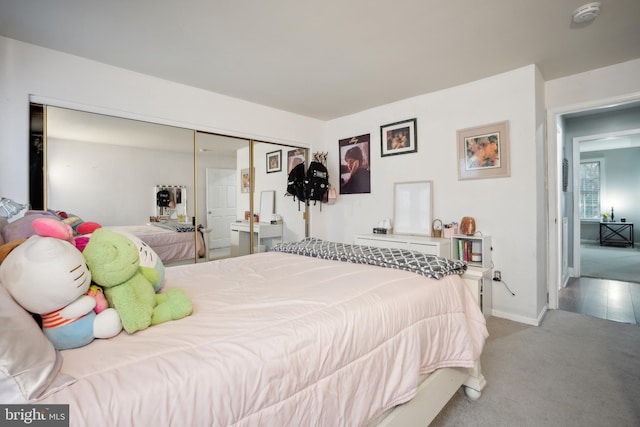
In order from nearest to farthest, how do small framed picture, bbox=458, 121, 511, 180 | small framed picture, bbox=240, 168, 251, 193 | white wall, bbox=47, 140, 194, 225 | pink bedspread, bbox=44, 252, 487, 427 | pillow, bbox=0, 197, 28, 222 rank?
pink bedspread, bbox=44, 252, 487, 427
pillow, bbox=0, 197, 28, 222
white wall, bbox=47, 140, 194, 225
small framed picture, bbox=458, 121, 511, 180
small framed picture, bbox=240, 168, 251, 193

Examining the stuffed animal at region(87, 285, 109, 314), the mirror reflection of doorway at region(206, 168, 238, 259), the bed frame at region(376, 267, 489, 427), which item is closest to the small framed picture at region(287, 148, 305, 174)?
the mirror reflection of doorway at region(206, 168, 238, 259)

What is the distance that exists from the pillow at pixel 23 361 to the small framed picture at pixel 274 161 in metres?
3.44

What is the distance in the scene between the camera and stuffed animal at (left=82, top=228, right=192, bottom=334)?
90 centimetres

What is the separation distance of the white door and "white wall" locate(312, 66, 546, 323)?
2.01 metres

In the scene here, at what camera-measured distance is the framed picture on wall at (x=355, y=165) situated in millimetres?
4137

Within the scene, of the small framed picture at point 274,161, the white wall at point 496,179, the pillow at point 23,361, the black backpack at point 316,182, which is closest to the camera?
the pillow at point 23,361

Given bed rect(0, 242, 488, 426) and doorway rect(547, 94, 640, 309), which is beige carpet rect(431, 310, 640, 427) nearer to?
bed rect(0, 242, 488, 426)

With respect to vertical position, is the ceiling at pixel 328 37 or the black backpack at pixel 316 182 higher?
the ceiling at pixel 328 37

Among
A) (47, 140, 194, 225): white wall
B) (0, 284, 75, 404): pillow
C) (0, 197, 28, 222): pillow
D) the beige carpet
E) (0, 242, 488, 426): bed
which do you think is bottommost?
the beige carpet

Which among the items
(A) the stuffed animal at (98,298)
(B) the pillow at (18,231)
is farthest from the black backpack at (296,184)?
(A) the stuffed animal at (98,298)

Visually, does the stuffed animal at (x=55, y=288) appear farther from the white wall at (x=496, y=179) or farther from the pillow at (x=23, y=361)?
the white wall at (x=496, y=179)

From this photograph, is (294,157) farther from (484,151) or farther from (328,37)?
(484,151)

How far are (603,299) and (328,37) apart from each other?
4.26 m

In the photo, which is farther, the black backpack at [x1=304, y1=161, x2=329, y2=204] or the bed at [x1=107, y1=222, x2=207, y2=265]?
the black backpack at [x1=304, y1=161, x2=329, y2=204]
